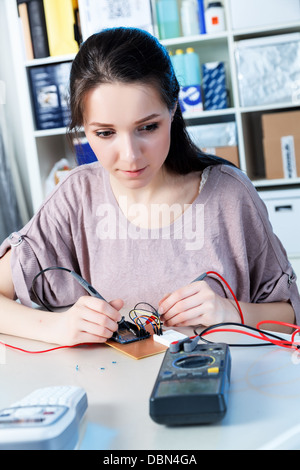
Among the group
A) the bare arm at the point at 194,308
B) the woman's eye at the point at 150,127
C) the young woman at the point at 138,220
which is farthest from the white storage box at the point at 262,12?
the bare arm at the point at 194,308

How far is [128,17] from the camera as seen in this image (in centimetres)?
254

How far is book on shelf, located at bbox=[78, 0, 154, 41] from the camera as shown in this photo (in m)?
2.52

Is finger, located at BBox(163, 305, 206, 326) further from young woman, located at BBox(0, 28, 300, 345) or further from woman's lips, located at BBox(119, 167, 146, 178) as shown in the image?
woman's lips, located at BBox(119, 167, 146, 178)

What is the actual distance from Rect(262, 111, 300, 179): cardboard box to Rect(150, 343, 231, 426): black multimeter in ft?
6.66

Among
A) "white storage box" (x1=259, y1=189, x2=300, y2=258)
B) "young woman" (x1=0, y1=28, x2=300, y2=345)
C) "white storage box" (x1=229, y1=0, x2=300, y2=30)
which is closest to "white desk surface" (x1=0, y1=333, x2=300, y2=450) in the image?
"young woman" (x1=0, y1=28, x2=300, y2=345)

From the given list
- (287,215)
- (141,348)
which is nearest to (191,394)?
(141,348)

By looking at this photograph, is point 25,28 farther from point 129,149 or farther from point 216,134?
point 129,149

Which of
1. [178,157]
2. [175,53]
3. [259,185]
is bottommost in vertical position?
[259,185]

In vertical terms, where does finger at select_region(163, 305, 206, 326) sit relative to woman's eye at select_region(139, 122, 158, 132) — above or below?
below

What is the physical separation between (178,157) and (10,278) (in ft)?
1.50

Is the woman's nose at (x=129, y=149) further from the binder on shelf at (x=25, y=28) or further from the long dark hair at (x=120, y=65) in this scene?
the binder on shelf at (x=25, y=28)

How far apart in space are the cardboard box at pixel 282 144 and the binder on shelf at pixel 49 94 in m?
0.98
